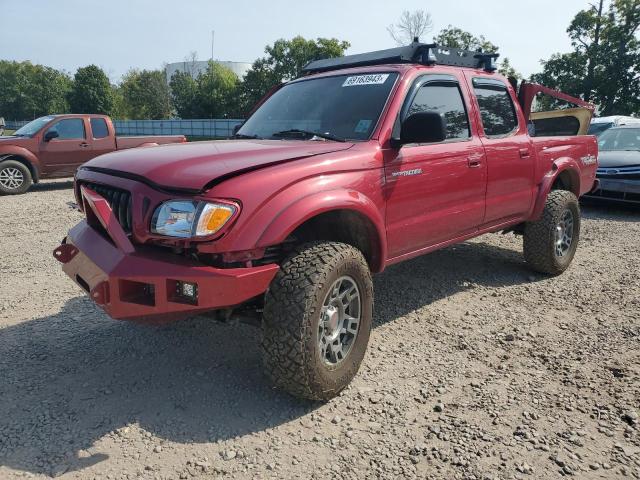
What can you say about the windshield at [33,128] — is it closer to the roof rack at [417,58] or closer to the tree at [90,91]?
the roof rack at [417,58]

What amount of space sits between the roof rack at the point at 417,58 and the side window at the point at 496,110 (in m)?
0.27

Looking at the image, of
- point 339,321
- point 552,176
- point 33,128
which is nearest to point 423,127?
point 339,321

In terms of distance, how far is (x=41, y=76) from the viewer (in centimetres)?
6769

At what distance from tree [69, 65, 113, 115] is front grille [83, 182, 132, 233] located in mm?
54545

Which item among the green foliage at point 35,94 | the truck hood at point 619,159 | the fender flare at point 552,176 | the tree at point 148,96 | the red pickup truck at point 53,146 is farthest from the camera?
the green foliage at point 35,94

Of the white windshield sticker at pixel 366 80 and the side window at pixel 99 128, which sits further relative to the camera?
the side window at pixel 99 128

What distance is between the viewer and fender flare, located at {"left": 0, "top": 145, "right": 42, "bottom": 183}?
10.6 metres

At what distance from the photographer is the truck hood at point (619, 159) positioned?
8.66 metres

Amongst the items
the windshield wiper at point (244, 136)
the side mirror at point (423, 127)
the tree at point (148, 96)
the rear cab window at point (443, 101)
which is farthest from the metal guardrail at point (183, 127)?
the side mirror at point (423, 127)

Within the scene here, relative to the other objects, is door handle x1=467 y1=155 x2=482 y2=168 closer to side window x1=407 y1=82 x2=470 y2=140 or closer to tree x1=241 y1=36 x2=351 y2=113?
side window x1=407 y1=82 x2=470 y2=140

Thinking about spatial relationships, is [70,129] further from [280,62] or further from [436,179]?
[280,62]

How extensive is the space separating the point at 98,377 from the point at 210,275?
4.32 feet

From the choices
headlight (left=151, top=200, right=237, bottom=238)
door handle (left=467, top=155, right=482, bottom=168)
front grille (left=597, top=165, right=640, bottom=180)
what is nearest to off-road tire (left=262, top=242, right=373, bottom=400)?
headlight (left=151, top=200, right=237, bottom=238)

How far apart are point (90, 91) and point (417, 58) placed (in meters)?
54.2
